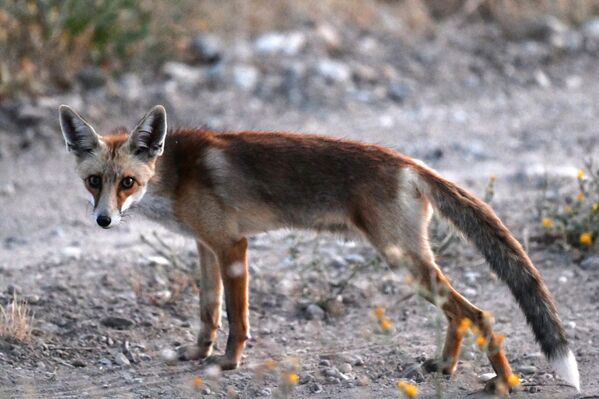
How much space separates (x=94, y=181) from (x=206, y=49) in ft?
23.7

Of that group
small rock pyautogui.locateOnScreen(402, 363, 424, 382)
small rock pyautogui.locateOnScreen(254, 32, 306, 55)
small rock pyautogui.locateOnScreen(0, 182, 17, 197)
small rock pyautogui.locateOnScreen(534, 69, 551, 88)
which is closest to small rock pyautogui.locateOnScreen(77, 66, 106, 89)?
small rock pyautogui.locateOnScreen(254, 32, 306, 55)

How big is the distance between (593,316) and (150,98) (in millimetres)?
6414

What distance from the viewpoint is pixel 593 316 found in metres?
6.96

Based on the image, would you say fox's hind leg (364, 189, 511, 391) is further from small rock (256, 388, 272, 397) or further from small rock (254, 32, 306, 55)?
small rock (254, 32, 306, 55)

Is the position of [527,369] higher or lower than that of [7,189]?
lower

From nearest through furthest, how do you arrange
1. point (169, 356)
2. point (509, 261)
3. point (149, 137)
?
point (509, 261), point (149, 137), point (169, 356)

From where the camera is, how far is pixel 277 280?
763 cm

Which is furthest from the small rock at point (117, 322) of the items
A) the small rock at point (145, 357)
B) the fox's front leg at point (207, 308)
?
the fox's front leg at point (207, 308)

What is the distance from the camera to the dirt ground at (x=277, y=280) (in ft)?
19.7

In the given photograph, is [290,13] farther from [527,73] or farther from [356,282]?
[356,282]

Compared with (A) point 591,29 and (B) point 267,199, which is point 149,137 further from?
(A) point 591,29

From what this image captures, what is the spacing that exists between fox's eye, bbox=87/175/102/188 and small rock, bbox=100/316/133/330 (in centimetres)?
116

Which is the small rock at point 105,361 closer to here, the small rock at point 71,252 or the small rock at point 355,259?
the small rock at point 71,252

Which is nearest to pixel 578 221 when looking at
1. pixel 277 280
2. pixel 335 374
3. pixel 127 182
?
pixel 277 280
